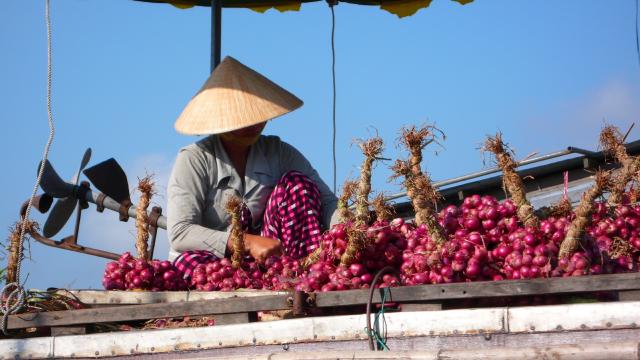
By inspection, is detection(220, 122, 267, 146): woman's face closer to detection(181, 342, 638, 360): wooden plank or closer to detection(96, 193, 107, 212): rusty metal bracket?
detection(181, 342, 638, 360): wooden plank

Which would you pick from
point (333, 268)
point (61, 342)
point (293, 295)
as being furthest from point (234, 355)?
point (61, 342)

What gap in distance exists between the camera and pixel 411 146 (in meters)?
3.40

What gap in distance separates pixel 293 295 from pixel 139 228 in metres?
1.82

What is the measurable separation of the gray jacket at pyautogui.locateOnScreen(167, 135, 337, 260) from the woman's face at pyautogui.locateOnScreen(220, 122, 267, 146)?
90mm

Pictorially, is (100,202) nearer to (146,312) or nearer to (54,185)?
(54,185)

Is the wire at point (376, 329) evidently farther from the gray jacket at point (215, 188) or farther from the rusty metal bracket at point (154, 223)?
the rusty metal bracket at point (154, 223)

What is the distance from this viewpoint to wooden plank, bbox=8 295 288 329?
3.15 meters

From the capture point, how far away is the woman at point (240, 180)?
4559 mm

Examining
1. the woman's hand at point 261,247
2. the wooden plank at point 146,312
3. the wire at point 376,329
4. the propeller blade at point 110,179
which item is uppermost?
the propeller blade at point 110,179

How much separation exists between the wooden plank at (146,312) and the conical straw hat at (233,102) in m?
1.50

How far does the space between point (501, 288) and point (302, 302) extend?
28.2 inches

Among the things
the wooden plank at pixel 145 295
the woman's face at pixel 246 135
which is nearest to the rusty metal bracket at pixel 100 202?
the woman's face at pixel 246 135

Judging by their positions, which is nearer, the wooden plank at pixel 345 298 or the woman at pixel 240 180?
the wooden plank at pixel 345 298

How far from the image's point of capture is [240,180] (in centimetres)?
486
